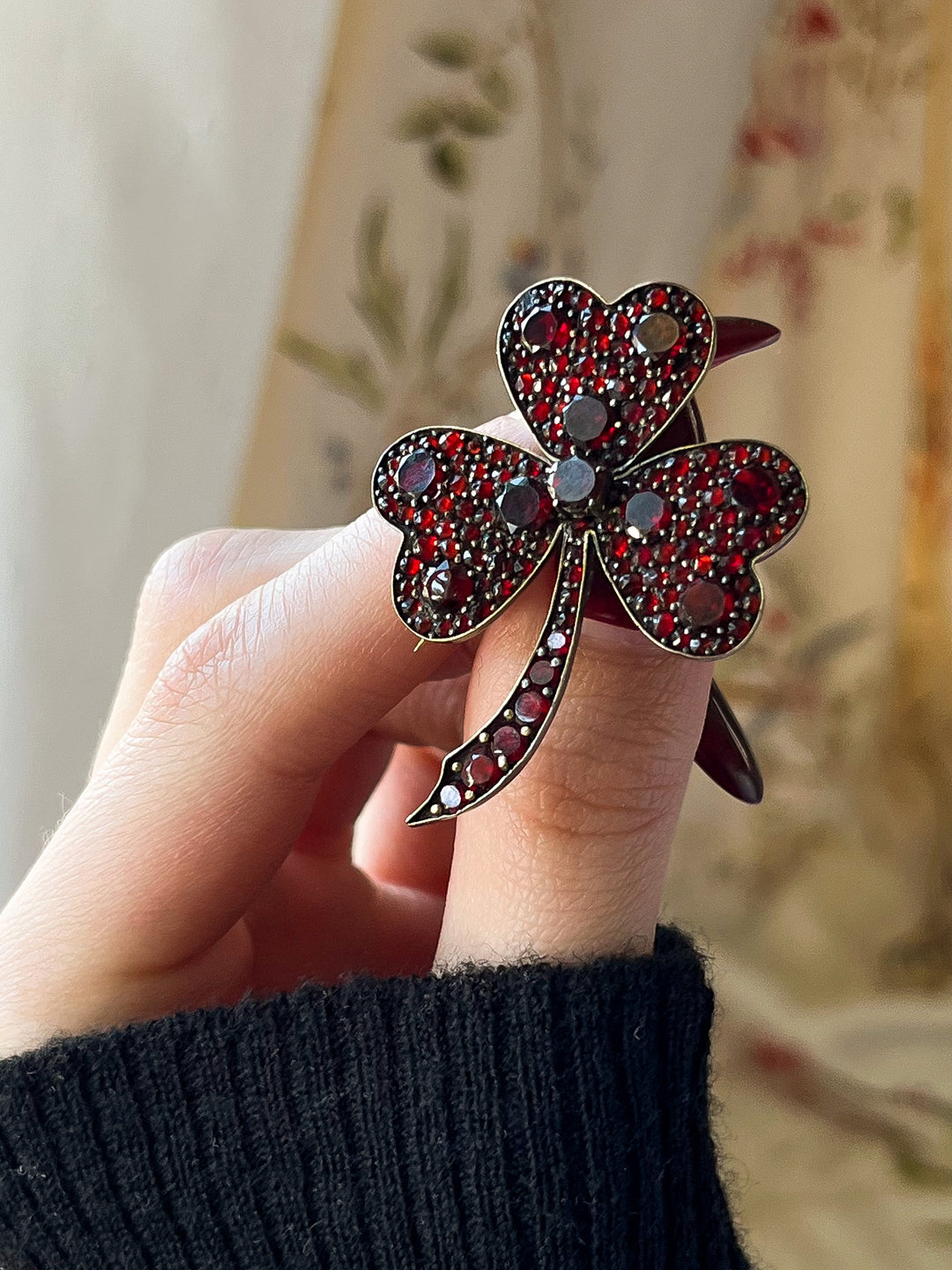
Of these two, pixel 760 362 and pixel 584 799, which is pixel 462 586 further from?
pixel 760 362

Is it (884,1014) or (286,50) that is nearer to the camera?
(286,50)

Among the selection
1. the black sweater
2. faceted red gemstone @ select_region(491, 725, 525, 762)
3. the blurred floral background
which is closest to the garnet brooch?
faceted red gemstone @ select_region(491, 725, 525, 762)

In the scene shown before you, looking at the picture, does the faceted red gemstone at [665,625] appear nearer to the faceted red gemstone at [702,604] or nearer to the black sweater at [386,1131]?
the faceted red gemstone at [702,604]

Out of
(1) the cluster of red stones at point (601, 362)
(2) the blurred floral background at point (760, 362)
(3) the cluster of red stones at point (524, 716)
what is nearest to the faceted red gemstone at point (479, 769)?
(3) the cluster of red stones at point (524, 716)

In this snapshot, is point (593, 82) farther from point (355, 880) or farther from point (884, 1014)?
point (884, 1014)

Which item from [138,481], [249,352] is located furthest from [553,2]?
[138,481]

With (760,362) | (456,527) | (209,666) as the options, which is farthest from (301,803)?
(760,362)

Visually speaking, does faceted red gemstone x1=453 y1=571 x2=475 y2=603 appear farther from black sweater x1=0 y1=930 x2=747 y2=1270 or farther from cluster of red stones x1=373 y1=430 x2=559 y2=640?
black sweater x1=0 y1=930 x2=747 y2=1270
